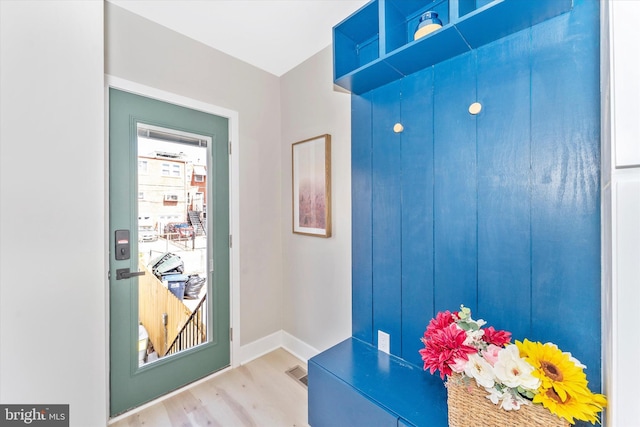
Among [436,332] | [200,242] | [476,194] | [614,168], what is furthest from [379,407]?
[200,242]

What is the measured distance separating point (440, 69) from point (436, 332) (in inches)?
51.2

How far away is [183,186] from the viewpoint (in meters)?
2.05

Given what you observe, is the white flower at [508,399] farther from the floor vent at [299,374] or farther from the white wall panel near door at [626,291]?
the floor vent at [299,374]

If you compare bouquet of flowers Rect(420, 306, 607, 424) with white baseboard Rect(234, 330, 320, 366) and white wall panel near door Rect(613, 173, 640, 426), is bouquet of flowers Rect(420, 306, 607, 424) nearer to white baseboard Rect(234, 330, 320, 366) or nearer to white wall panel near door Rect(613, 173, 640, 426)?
white wall panel near door Rect(613, 173, 640, 426)

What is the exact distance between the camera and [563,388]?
80cm

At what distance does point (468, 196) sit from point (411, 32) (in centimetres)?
101

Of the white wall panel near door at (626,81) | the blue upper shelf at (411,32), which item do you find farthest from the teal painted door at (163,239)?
the white wall panel near door at (626,81)

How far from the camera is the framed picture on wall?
2.09 metres

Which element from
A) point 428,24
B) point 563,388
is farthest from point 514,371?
point 428,24

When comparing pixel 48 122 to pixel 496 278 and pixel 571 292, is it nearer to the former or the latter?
pixel 496 278

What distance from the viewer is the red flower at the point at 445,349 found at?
993mm

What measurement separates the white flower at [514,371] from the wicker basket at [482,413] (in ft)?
0.27

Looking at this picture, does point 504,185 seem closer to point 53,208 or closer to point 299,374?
point 299,374

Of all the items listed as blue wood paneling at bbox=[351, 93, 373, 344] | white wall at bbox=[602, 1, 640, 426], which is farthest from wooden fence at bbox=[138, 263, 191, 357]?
white wall at bbox=[602, 1, 640, 426]
